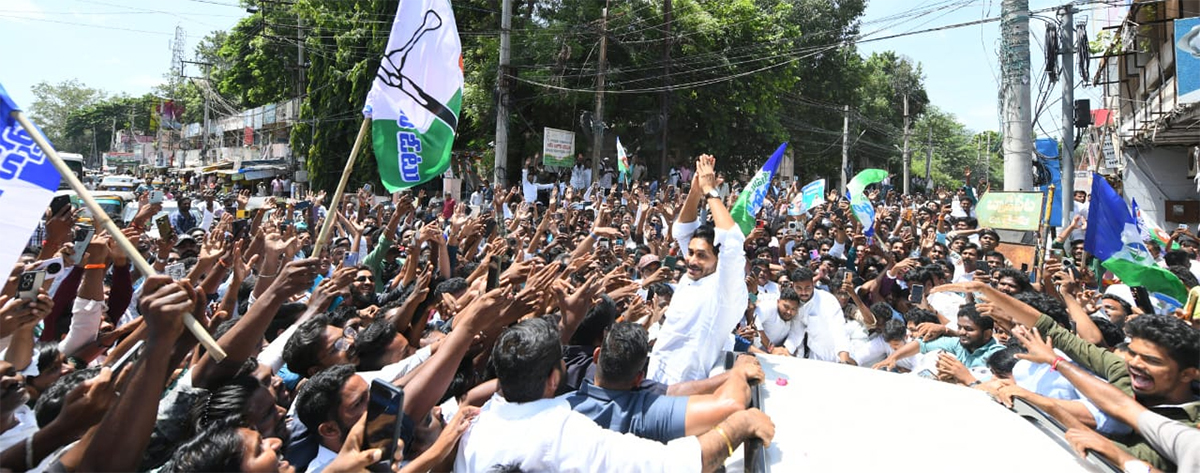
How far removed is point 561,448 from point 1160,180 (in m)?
20.5

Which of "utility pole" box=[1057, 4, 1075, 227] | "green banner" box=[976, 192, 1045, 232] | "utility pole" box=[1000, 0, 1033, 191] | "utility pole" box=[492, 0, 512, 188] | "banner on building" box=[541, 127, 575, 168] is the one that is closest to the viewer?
"green banner" box=[976, 192, 1045, 232]

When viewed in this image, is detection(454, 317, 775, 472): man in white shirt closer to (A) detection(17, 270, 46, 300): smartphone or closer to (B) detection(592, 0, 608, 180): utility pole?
(A) detection(17, 270, 46, 300): smartphone

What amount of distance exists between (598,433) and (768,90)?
2497cm

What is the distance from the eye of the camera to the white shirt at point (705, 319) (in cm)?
326

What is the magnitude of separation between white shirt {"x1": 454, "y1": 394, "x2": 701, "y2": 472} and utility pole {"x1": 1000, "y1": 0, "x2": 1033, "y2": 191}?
9243 mm

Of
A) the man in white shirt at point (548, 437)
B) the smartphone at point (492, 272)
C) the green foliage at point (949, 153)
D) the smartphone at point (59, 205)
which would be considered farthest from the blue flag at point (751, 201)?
the green foliage at point (949, 153)

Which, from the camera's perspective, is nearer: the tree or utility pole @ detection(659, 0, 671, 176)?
utility pole @ detection(659, 0, 671, 176)

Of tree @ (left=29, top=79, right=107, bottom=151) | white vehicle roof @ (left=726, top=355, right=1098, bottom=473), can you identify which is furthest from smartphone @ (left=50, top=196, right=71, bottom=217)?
tree @ (left=29, top=79, right=107, bottom=151)

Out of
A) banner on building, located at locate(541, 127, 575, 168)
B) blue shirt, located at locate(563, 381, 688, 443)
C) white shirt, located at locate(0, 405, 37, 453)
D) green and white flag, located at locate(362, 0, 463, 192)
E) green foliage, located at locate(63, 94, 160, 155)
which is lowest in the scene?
white shirt, located at locate(0, 405, 37, 453)

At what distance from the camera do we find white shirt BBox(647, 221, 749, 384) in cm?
326

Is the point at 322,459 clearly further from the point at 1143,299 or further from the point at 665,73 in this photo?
the point at 665,73

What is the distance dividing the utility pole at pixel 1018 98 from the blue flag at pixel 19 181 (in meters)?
10.3

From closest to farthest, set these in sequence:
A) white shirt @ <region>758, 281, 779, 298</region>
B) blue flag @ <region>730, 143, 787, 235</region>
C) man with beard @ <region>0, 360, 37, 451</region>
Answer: man with beard @ <region>0, 360, 37, 451</region>
white shirt @ <region>758, 281, 779, 298</region>
blue flag @ <region>730, 143, 787, 235</region>

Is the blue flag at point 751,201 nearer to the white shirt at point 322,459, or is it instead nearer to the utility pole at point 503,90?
the white shirt at point 322,459
